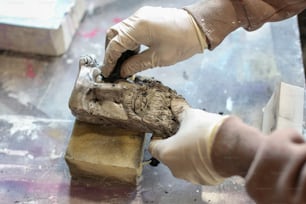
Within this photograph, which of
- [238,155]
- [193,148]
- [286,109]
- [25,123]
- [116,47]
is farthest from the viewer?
[25,123]

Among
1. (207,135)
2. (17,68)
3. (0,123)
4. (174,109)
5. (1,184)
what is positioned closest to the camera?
(207,135)

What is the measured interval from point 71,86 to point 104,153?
1.57ft

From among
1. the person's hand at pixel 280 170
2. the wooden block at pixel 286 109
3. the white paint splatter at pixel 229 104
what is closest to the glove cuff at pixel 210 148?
the person's hand at pixel 280 170

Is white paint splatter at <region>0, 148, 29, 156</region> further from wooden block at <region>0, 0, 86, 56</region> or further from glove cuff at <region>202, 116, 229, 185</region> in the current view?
glove cuff at <region>202, 116, 229, 185</region>

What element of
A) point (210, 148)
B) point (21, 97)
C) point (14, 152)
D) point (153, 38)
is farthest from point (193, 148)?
point (21, 97)

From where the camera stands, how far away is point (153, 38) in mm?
1552

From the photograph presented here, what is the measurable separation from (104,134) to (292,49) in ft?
3.15

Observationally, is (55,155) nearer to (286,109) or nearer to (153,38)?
(153,38)

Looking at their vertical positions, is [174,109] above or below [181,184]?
above

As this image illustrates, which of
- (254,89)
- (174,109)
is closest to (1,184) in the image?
(174,109)

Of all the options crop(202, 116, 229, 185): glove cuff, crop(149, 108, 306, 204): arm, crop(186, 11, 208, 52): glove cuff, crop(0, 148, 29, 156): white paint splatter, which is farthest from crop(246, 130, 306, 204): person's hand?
crop(0, 148, 29, 156): white paint splatter

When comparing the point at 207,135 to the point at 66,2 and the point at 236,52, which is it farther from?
the point at 66,2

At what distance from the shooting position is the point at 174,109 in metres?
1.52

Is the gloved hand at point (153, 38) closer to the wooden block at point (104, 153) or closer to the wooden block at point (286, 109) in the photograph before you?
the wooden block at point (104, 153)
